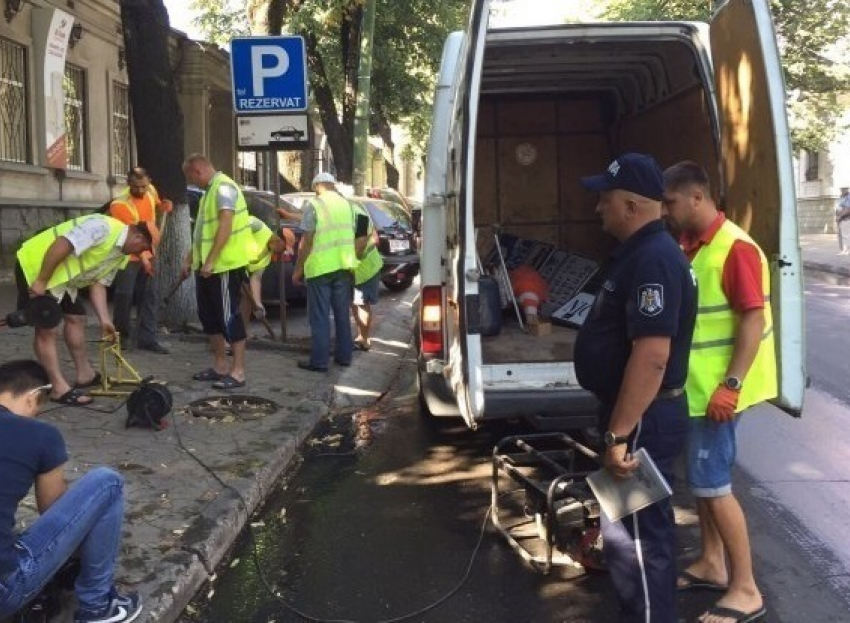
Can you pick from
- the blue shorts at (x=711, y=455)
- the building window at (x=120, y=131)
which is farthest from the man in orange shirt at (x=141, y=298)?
the building window at (x=120, y=131)

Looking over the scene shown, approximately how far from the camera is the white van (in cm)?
386

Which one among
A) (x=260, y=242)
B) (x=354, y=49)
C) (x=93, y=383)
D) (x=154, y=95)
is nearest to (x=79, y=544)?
(x=93, y=383)

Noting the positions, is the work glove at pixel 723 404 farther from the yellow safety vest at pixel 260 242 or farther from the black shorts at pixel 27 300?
the yellow safety vest at pixel 260 242

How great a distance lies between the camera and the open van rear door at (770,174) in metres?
3.78

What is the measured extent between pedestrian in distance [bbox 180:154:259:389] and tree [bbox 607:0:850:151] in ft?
58.2

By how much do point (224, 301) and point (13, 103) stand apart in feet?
28.6

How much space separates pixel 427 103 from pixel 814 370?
18.0m

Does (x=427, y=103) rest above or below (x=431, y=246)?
above

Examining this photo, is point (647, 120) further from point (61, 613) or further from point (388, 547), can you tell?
point (61, 613)

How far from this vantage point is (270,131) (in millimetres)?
8312

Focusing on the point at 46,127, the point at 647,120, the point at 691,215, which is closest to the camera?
the point at 691,215

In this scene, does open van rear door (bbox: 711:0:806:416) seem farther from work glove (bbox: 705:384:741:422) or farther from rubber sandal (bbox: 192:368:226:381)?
rubber sandal (bbox: 192:368:226:381)

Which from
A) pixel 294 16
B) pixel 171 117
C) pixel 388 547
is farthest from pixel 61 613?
pixel 294 16

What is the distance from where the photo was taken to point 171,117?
28.3ft
